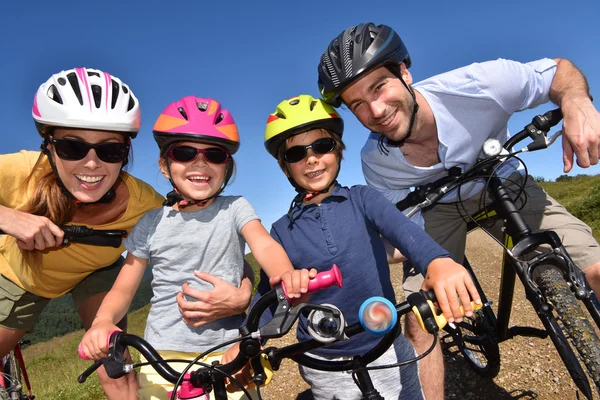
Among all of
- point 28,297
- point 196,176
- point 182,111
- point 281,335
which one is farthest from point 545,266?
point 28,297

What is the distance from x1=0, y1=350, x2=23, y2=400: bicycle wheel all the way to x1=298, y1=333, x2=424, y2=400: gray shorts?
2.93m

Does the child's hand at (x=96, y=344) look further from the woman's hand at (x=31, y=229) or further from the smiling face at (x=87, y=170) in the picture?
the smiling face at (x=87, y=170)

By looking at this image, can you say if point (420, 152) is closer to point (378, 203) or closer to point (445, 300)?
point (378, 203)

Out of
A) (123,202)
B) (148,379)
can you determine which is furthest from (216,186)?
(148,379)

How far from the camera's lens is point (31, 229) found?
334 centimetres

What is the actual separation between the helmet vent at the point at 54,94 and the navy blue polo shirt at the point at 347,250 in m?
2.64

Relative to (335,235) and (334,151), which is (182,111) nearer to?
(334,151)

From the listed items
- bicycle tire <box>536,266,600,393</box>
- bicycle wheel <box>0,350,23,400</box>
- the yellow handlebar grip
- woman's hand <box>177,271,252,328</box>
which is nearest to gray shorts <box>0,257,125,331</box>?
bicycle wheel <box>0,350,23,400</box>

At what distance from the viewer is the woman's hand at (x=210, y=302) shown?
2812 millimetres

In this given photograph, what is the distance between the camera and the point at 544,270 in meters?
2.88

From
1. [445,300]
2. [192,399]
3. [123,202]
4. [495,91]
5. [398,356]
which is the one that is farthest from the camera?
[123,202]

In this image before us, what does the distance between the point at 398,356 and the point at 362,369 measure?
1016mm

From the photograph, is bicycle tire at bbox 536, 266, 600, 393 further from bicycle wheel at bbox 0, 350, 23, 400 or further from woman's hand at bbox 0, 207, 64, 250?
bicycle wheel at bbox 0, 350, 23, 400

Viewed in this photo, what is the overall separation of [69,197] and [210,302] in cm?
195
